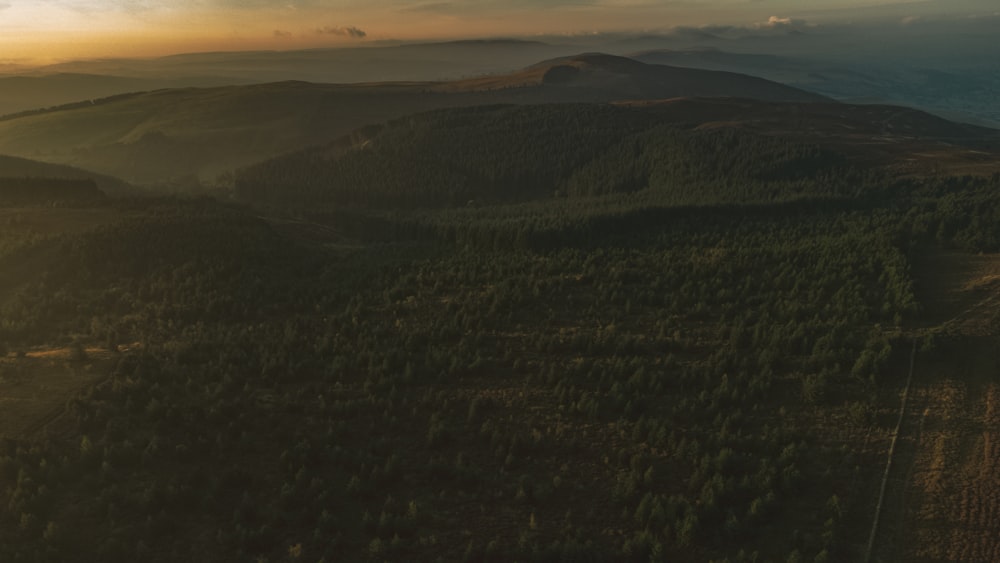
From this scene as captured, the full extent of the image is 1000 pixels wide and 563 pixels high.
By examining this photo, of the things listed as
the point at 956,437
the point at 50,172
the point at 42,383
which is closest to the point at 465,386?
the point at 42,383

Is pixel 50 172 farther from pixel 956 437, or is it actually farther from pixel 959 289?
pixel 956 437

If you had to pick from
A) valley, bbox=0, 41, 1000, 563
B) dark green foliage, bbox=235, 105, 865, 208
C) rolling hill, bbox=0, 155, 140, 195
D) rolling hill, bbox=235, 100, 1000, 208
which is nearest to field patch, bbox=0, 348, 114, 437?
valley, bbox=0, 41, 1000, 563

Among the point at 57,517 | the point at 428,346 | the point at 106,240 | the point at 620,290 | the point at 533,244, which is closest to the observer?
the point at 57,517

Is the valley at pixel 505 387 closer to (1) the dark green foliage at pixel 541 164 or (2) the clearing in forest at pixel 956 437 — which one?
(2) the clearing in forest at pixel 956 437

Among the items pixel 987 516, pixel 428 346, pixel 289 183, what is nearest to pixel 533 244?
pixel 428 346

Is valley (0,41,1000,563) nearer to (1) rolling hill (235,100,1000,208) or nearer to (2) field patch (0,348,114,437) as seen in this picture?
(2) field patch (0,348,114,437)

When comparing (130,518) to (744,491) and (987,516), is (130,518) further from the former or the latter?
(987,516)

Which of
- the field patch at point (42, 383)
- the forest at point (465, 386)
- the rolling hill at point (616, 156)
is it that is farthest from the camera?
the rolling hill at point (616, 156)

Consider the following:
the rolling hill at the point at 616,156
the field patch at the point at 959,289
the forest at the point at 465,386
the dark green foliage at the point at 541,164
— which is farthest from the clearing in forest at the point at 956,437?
the dark green foliage at the point at 541,164
